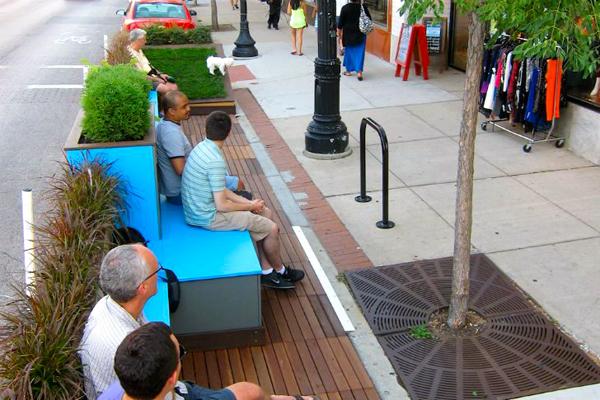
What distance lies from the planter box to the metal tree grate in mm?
1748

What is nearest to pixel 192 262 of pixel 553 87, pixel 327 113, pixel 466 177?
pixel 466 177

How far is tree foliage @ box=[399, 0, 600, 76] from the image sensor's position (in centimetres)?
370

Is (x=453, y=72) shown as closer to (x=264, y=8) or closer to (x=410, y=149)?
(x=410, y=149)

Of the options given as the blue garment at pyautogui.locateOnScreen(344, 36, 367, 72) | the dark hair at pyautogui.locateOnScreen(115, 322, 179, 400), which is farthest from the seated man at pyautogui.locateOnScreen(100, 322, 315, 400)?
the blue garment at pyautogui.locateOnScreen(344, 36, 367, 72)

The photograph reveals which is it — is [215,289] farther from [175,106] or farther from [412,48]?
[412,48]

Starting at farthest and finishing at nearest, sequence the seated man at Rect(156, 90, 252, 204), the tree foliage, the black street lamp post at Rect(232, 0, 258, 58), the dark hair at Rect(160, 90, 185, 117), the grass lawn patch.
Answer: the black street lamp post at Rect(232, 0, 258, 58) → the grass lawn patch → the dark hair at Rect(160, 90, 185, 117) → the seated man at Rect(156, 90, 252, 204) → the tree foliage

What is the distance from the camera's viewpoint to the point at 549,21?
12.3 feet

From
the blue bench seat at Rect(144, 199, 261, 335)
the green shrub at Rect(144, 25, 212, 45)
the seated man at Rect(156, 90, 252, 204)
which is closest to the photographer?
the blue bench seat at Rect(144, 199, 261, 335)

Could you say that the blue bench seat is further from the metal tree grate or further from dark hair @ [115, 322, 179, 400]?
dark hair @ [115, 322, 179, 400]

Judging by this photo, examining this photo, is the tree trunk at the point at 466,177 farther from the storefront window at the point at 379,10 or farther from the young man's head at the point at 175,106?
the storefront window at the point at 379,10

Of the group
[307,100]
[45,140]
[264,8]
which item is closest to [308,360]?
[45,140]

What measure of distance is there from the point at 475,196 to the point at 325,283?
8.20 ft

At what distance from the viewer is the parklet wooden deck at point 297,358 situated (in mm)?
4332

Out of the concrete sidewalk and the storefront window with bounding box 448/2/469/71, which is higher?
the storefront window with bounding box 448/2/469/71
